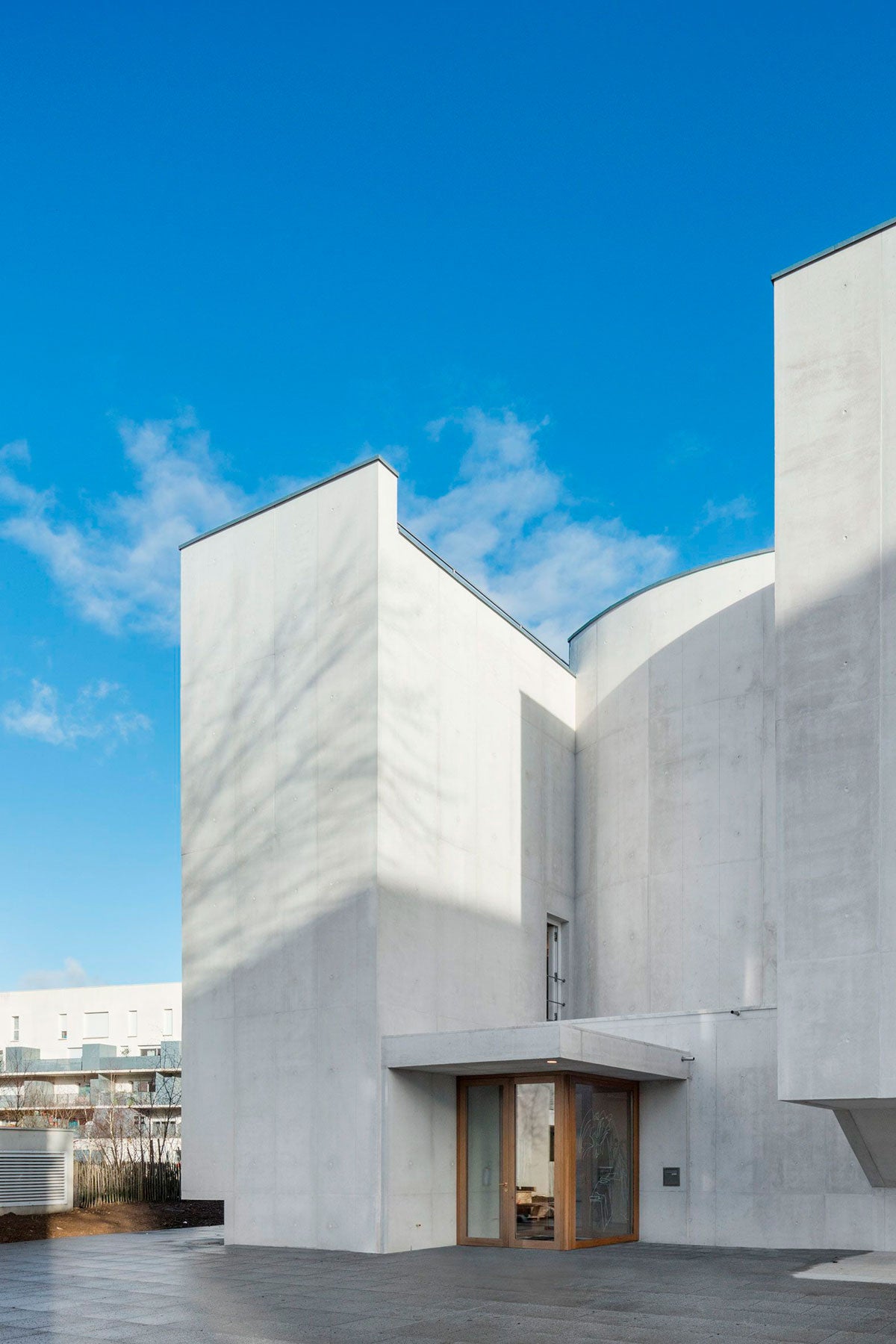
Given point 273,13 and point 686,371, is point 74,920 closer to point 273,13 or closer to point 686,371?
point 686,371

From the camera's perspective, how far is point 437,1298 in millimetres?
11125

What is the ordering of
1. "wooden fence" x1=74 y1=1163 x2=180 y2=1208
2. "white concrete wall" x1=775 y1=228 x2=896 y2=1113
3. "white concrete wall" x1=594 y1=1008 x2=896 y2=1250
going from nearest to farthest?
"white concrete wall" x1=775 y1=228 x2=896 y2=1113, "white concrete wall" x1=594 y1=1008 x2=896 y2=1250, "wooden fence" x1=74 y1=1163 x2=180 y2=1208

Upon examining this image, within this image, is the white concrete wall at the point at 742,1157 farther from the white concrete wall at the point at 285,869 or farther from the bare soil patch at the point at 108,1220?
the bare soil patch at the point at 108,1220

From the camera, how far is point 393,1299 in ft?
36.0

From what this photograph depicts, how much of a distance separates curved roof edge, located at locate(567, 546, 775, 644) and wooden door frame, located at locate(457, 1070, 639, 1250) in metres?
9.19

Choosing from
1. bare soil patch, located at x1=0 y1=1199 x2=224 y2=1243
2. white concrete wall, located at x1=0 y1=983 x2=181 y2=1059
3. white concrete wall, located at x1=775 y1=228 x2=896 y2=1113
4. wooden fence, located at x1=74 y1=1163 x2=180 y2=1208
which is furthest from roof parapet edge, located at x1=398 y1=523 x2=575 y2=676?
white concrete wall, located at x1=0 y1=983 x2=181 y2=1059

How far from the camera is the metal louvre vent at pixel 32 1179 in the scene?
1931 cm

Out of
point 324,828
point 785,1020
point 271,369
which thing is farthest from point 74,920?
point 785,1020

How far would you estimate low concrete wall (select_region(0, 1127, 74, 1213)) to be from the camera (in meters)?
19.3

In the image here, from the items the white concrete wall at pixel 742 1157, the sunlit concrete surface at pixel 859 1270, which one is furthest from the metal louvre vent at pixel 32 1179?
Result: the sunlit concrete surface at pixel 859 1270

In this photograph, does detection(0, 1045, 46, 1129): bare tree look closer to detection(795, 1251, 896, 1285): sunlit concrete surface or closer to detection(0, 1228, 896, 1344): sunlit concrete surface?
detection(0, 1228, 896, 1344): sunlit concrete surface

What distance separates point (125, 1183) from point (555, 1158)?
10.4m

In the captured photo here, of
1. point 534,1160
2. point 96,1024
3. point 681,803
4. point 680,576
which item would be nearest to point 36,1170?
point 534,1160

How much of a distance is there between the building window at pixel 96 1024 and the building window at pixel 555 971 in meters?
Result: 49.1
